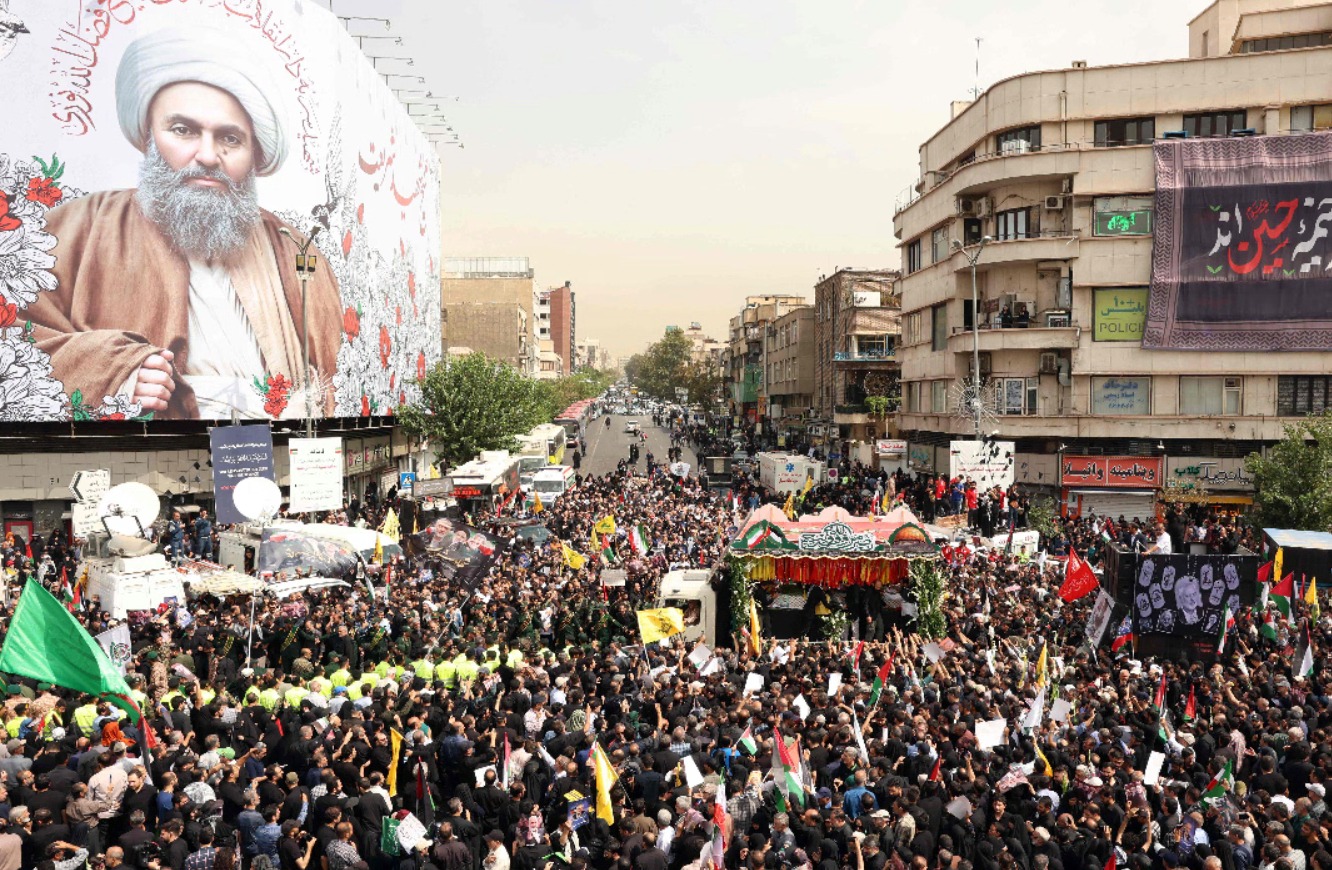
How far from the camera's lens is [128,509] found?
21297 mm

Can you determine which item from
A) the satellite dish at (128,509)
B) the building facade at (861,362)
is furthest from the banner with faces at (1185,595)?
the building facade at (861,362)

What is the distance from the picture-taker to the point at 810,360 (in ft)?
274

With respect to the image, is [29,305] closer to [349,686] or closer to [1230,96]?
[349,686]

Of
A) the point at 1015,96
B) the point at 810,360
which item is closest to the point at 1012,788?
the point at 1015,96

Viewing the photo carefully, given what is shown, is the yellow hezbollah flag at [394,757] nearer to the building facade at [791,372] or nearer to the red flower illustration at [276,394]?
the red flower illustration at [276,394]

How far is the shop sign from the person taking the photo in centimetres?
3922

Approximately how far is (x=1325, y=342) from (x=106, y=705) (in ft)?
132

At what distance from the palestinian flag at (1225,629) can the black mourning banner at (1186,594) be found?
218 mm

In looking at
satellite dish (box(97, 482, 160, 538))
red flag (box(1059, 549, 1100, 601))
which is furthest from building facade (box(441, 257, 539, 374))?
red flag (box(1059, 549, 1100, 601))

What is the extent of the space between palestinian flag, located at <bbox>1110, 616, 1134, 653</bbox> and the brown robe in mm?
33009

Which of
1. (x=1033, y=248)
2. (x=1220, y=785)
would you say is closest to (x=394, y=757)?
(x=1220, y=785)

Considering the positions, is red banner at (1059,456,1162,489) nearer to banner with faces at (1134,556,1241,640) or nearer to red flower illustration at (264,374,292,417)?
banner with faces at (1134,556,1241,640)

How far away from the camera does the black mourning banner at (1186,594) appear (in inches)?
702

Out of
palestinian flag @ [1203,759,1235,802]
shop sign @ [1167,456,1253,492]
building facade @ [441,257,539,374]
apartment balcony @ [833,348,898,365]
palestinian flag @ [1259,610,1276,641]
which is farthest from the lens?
building facade @ [441,257,539,374]
